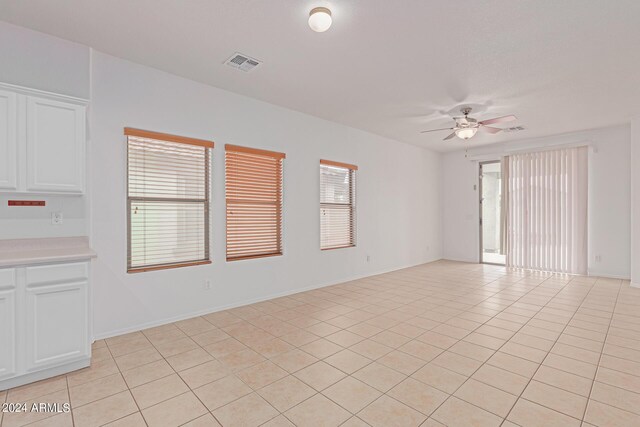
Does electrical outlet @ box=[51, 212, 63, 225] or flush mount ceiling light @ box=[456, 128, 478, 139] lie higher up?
flush mount ceiling light @ box=[456, 128, 478, 139]

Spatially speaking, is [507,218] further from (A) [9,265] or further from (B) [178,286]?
(A) [9,265]

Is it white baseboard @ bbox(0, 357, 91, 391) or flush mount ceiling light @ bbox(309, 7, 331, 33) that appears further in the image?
flush mount ceiling light @ bbox(309, 7, 331, 33)

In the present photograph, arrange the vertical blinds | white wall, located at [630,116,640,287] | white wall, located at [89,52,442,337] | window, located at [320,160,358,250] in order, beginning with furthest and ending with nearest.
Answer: the vertical blinds → window, located at [320,160,358,250] → white wall, located at [630,116,640,287] → white wall, located at [89,52,442,337]

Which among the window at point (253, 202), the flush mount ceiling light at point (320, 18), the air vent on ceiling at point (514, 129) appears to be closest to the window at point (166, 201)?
the window at point (253, 202)

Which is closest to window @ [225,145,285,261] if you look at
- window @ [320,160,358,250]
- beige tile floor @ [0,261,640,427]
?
beige tile floor @ [0,261,640,427]

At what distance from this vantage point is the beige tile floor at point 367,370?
201 cm

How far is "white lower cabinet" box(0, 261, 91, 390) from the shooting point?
2.27 meters

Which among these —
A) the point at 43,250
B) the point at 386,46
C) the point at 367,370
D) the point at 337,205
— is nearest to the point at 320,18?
the point at 386,46

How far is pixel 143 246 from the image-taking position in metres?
3.50

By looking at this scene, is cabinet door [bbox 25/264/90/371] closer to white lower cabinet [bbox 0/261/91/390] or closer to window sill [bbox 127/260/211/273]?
white lower cabinet [bbox 0/261/91/390]

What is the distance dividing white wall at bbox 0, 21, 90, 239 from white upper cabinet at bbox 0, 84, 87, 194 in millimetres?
276

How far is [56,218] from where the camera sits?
9.62 ft

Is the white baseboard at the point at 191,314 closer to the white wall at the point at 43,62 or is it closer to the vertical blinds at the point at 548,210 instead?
the white wall at the point at 43,62

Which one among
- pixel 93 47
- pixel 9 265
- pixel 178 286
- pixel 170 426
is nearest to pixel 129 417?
pixel 170 426
